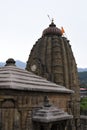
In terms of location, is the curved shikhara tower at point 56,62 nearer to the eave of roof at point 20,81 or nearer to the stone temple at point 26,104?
the eave of roof at point 20,81

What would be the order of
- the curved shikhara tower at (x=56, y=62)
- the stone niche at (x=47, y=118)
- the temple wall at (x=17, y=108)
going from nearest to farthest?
the temple wall at (x=17, y=108)
the stone niche at (x=47, y=118)
the curved shikhara tower at (x=56, y=62)

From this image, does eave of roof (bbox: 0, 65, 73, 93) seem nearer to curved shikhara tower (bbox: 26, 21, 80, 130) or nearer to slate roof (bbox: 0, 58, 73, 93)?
slate roof (bbox: 0, 58, 73, 93)

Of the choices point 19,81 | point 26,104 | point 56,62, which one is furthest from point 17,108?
point 56,62

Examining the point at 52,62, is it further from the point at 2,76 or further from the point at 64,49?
the point at 2,76

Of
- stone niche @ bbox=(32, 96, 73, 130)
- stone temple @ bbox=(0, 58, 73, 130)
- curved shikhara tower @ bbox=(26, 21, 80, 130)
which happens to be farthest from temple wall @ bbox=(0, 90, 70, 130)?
curved shikhara tower @ bbox=(26, 21, 80, 130)

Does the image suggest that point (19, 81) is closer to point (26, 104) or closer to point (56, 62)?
point (26, 104)

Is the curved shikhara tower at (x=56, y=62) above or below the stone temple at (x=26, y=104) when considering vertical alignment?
above

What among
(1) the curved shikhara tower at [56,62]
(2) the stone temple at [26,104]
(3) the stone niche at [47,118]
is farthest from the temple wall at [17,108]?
(1) the curved shikhara tower at [56,62]

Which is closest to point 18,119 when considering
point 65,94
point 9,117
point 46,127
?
point 9,117

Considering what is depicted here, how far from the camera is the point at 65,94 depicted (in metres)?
14.8

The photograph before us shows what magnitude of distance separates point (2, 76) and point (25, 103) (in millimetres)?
1812

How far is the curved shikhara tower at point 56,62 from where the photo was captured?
2531cm

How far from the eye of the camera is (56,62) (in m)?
25.4

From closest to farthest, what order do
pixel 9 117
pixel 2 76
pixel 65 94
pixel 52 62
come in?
pixel 9 117 < pixel 2 76 < pixel 65 94 < pixel 52 62
